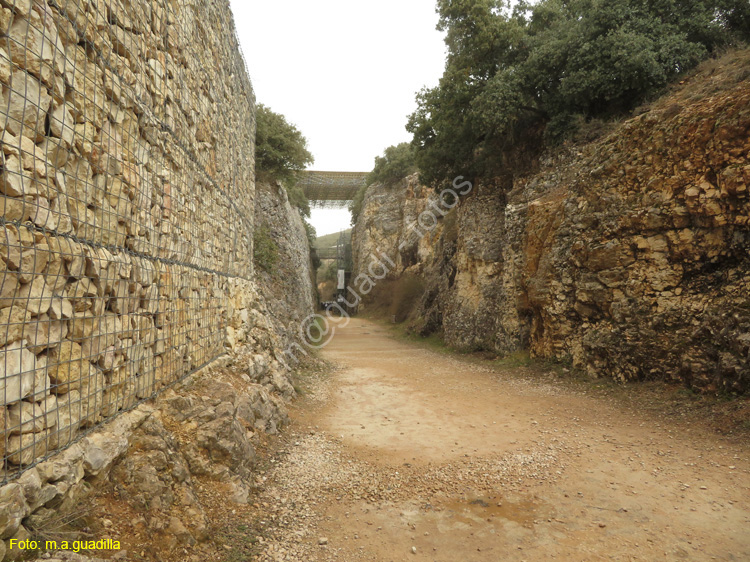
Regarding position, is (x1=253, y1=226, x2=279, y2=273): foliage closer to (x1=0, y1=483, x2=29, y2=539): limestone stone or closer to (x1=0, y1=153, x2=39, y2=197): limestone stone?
(x1=0, y1=153, x2=39, y2=197): limestone stone

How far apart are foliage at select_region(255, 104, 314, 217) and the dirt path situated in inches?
388

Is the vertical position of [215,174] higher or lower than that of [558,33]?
lower

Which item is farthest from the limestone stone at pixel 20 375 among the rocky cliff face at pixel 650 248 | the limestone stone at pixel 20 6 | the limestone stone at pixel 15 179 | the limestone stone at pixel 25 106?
the rocky cliff face at pixel 650 248

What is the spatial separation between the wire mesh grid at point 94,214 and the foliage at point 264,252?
6.30 m

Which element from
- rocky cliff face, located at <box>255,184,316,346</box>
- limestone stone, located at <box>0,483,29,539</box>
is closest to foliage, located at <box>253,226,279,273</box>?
rocky cliff face, located at <box>255,184,316,346</box>

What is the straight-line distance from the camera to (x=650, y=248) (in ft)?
23.0

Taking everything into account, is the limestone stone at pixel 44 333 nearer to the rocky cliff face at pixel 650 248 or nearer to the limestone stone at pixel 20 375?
the limestone stone at pixel 20 375

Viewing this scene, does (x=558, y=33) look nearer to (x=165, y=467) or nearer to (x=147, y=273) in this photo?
(x=147, y=273)

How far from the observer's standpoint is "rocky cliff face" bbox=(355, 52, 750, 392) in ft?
19.0

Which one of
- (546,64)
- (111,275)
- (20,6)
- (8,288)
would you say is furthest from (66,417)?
(546,64)

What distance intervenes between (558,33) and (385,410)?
10853mm

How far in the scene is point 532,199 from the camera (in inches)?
427

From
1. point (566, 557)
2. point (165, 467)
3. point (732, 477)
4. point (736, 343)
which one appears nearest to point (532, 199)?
point (736, 343)

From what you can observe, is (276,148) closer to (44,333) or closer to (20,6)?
(20,6)
